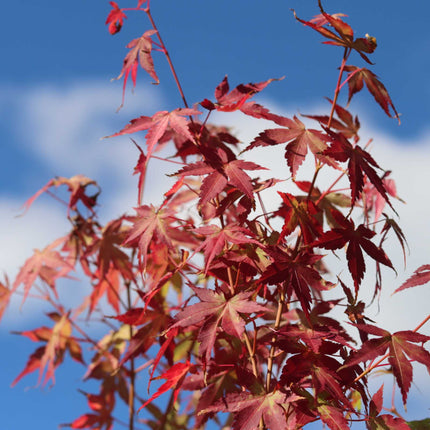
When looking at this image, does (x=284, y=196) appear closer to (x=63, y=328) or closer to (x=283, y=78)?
(x=283, y=78)

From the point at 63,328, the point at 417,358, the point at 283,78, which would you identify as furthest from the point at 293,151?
the point at 63,328

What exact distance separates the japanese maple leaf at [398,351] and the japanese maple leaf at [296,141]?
37 centimetres

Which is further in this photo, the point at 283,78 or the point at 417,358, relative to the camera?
the point at 283,78

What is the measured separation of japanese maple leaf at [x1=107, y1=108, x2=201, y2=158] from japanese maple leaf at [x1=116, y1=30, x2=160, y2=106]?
220mm

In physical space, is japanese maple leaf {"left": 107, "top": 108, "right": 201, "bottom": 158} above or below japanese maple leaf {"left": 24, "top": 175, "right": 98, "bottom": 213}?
below

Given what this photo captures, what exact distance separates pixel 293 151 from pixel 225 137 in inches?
10.4

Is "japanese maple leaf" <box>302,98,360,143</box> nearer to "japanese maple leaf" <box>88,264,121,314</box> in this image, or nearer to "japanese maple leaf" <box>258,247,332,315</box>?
"japanese maple leaf" <box>258,247,332,315</box>

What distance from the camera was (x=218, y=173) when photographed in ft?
4.36

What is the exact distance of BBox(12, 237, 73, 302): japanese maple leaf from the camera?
247cm

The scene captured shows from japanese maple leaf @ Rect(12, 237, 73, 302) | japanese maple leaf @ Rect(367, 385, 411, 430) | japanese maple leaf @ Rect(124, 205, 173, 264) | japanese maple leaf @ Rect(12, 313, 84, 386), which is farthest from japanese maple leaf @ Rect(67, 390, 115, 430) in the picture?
japanese maple leaf @ Rect(367, 385, 411, 430)

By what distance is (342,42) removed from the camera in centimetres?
141

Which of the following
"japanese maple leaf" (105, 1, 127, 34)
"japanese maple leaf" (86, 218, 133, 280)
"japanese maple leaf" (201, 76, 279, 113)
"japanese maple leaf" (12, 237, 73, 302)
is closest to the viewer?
"japanese maple leaf" (201, 76, 279, 113)

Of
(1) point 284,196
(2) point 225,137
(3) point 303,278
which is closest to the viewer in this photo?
(3) point 303,278

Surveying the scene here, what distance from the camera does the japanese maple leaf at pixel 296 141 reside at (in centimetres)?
134
